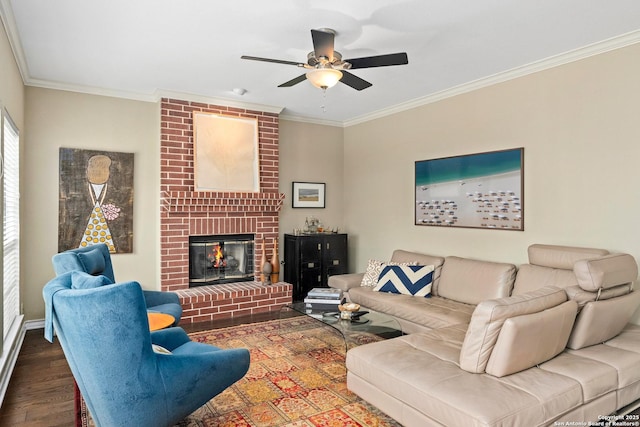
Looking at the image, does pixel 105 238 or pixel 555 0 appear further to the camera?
pixel 105 238

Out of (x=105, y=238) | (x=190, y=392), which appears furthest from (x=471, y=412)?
(x=105, y=238)

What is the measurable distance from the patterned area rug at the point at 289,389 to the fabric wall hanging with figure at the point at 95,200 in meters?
1.62

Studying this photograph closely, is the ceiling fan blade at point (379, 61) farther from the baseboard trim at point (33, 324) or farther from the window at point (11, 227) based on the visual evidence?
the baseboard trim at point (33, 324)

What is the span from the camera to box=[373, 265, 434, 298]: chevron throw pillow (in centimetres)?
438

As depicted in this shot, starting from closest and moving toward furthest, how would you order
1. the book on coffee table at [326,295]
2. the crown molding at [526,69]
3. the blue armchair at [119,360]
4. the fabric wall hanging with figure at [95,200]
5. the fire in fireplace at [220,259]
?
1. the blue armchair at [119,360]
2. the crown molding at [526,69]
3. the book on coffee table at [326,295]
4. the fabric wall hanging with figure at [95,200]
5. the fire in fireplace at [220,259]

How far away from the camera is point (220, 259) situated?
5340 mm

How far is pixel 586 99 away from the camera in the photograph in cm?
356

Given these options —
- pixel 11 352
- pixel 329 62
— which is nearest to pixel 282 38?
pixel 329 62

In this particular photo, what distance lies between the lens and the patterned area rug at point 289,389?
2.53m

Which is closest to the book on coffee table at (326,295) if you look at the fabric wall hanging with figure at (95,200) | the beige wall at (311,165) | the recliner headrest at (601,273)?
the beige wall at (311,165)

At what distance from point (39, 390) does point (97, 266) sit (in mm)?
955

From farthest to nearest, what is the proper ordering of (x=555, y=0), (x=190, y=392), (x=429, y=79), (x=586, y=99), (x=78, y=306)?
(x=429, y=79)
(x=586, y=99)
(x=555, y=0)
(x=190, y=392)
(x=78, y=306)

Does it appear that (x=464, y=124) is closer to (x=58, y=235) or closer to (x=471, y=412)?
(x=471, y=412)

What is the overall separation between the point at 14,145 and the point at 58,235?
1111mm
